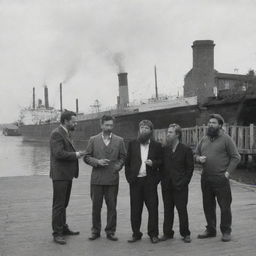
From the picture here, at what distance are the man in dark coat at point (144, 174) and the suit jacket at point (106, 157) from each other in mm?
187

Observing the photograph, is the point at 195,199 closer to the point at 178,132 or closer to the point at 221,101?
the point at 178,132

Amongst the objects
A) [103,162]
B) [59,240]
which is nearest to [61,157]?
[103,162]

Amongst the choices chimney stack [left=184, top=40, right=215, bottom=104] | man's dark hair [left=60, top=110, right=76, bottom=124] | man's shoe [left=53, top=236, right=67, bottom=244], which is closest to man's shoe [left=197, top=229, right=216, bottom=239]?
man's shoe [left=53, top=236, right=67, bottom=244]

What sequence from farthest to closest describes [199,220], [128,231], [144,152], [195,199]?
[195,199] < [199,220] < [128,231] < [144,152]

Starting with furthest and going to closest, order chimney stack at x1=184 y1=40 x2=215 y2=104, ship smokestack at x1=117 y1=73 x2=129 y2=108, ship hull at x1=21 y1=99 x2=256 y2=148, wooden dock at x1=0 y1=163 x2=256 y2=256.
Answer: ship smokestack at x1=117 y1=73 x2=129 y2=108 < chimney stack at x1=184 y1=40 x2=215 y2=104 < ship hull at x1=21 y1=99 x2=256 y2=148 < wooden dock at x1=0 y1=163 x2=256 y2=256

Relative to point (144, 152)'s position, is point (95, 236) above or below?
below


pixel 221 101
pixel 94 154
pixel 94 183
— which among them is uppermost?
pixel 221 101

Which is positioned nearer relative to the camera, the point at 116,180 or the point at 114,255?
the point at 114,255

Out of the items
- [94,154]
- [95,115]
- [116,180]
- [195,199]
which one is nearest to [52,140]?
[94,154]

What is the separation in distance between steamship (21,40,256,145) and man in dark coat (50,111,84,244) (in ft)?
59.1

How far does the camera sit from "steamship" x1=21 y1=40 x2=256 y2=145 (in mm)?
24141

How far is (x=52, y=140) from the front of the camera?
19.9ft

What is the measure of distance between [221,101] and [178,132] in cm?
1904

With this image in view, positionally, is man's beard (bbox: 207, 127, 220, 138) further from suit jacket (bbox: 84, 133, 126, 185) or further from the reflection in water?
the reflection in water
